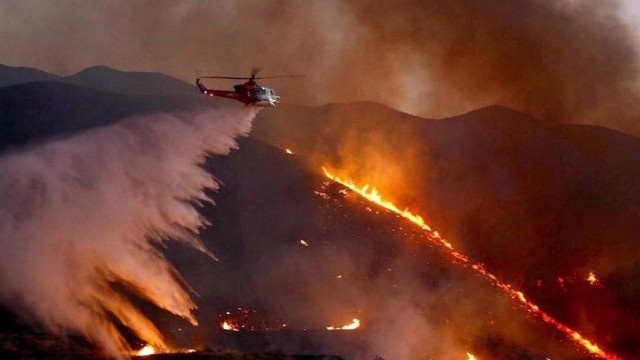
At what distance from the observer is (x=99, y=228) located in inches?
1267

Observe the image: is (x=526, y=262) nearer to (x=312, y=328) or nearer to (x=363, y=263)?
(x=363, y=263)

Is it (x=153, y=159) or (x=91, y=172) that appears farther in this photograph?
(x=153, y=159)

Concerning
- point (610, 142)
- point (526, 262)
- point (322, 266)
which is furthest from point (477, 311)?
point (610, 142)

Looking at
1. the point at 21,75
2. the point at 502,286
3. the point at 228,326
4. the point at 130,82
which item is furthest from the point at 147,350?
the point at 21,75

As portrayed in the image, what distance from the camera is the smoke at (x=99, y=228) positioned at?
82.9 ft

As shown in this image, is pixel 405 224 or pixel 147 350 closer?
pixel 147 350

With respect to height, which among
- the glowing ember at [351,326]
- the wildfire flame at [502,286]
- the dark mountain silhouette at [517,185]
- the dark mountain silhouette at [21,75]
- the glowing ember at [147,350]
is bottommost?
the glowing ember at [147,350]

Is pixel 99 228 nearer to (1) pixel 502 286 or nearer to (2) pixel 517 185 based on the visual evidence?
(1) pixel 502 286

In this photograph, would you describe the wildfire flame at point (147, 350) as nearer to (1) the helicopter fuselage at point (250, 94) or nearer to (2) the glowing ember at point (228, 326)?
(2) the glowing ember at point (228, 326)

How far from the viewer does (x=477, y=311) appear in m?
38.7

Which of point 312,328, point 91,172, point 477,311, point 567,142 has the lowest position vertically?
point 312,328

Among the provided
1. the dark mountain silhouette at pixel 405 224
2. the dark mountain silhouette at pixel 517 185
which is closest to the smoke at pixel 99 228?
the dark mountain silhouette at pixel 405 224

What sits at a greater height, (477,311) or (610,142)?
(610,142)

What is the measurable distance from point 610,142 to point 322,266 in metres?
44.8
